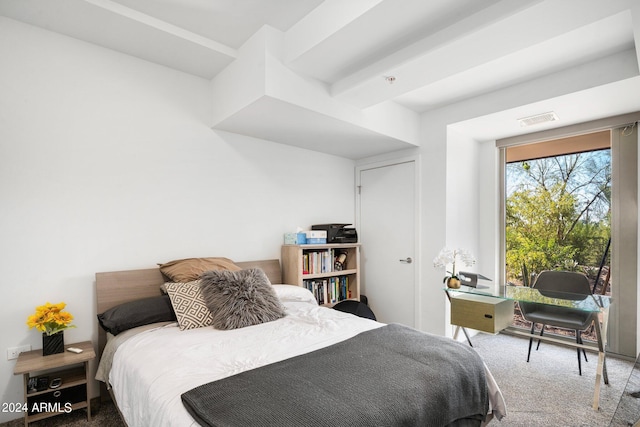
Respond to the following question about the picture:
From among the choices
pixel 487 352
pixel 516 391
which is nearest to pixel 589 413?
pixel 516 391

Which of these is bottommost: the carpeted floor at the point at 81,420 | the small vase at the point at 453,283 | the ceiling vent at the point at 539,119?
the carpeted floor at the point at 81,420

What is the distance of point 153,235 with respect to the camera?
273 centimetres

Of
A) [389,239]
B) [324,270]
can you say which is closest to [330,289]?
[324,270]

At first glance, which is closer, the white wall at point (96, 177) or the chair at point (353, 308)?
the white wall at point (96, 177)

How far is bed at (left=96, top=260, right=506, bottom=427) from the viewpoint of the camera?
4.07 ft

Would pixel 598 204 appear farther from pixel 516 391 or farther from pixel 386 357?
pixel 386 357

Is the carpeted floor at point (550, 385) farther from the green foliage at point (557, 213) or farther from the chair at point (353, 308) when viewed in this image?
the chair at point (353, 308)

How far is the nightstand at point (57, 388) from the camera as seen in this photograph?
6.43 feet

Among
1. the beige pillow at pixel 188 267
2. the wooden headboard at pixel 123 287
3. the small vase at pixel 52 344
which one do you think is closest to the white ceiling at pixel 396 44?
the beige pillow at pixel 188 267

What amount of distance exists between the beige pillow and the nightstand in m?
0.69

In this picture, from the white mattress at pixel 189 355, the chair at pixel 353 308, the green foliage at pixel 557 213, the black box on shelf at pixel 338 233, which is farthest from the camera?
the black box on shelf at pixel 338 233

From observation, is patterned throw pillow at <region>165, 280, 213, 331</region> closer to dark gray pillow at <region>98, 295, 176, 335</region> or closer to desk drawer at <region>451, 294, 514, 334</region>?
dark gray pillow at <region>98, 295, 176, 335</region>

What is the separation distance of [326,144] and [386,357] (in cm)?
252

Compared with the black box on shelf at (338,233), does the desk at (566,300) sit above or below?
below
